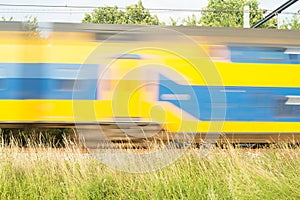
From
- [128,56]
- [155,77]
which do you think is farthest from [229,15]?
[155,77]

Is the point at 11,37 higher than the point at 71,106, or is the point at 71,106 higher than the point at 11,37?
the point at 11,37

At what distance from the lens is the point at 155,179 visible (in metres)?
4.73

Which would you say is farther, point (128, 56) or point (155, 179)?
point (128, 56)

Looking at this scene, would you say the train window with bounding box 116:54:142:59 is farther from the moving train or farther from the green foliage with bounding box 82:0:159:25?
the green foliage with bounding box 82:0:159:25

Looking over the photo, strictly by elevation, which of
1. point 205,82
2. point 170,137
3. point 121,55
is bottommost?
point 170,137

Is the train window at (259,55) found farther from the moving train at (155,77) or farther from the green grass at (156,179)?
the green grass at (156,179)

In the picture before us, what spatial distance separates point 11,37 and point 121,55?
2.45 meters

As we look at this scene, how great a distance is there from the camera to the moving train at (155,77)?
316 inches

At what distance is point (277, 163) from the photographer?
5.55m

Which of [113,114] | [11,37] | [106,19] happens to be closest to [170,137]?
[113,114]

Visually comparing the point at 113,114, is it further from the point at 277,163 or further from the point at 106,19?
the point at 106,19

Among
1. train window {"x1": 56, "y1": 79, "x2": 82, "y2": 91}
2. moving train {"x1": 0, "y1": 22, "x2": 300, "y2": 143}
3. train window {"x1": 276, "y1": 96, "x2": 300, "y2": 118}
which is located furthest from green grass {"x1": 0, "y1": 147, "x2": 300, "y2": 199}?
train window {"x1": 276, "y1": 96, "x2": 300, "y2": 118}

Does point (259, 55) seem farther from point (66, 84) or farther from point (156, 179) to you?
point (156, 179)

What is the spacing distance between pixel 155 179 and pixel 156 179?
23 mm
